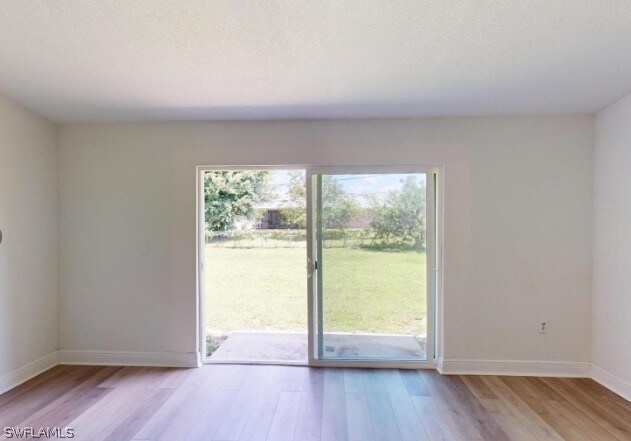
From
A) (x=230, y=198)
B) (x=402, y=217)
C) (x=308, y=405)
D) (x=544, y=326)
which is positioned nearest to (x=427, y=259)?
(x=402, y=217)

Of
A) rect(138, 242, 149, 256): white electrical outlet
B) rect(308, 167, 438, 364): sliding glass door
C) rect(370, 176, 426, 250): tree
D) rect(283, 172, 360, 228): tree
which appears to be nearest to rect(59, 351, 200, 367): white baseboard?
rect(138, 242, 149, 256): white electrical outlet

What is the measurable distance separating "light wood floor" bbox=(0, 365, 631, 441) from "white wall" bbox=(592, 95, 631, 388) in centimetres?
36

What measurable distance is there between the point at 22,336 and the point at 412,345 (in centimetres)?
348

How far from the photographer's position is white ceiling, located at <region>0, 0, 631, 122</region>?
1617mm

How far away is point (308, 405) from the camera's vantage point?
241 cm

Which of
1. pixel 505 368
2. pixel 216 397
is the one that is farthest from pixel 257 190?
pixel 505 368

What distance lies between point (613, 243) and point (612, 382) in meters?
1.13

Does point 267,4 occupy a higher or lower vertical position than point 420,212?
higher

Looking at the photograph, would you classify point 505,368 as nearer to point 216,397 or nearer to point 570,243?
point 570,243

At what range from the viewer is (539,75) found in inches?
86.3

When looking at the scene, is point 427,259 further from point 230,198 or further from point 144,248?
point 230,198

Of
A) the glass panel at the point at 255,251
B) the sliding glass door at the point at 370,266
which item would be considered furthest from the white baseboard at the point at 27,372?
the sliding glass door at the point at 370,266

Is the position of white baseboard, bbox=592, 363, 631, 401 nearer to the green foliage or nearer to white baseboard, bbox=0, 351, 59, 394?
the green foliage

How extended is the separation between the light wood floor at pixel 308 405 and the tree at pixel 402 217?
1227 millimetres
